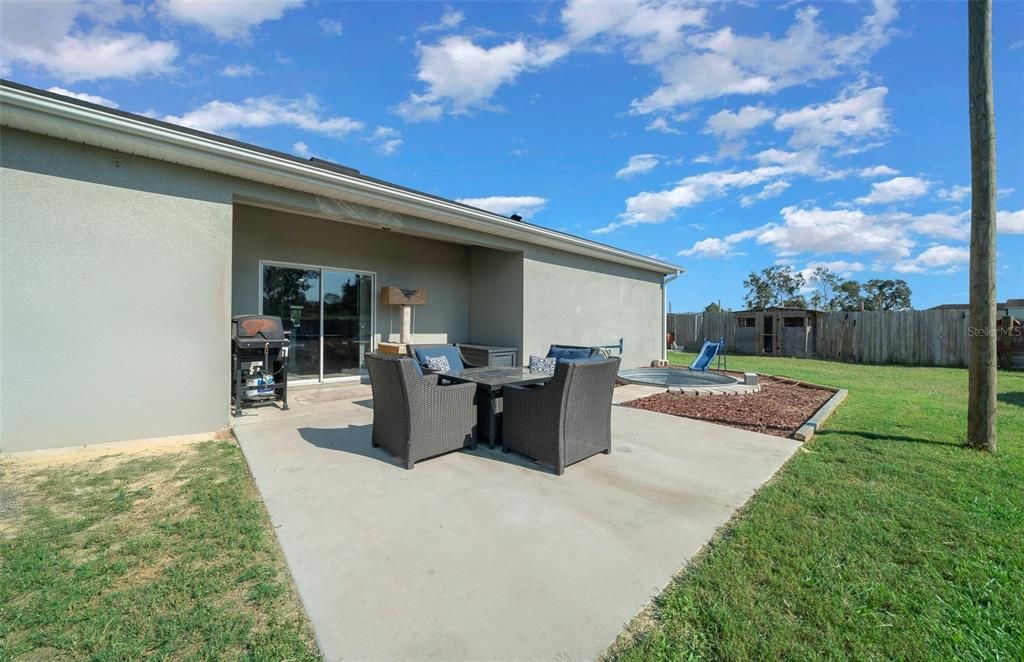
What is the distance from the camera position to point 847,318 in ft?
51.8

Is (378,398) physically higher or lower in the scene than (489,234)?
lower

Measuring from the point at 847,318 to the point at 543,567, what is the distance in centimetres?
1877

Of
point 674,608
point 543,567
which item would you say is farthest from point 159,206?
point 674,608

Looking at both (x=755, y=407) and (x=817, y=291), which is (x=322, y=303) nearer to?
(x=755, y=407)

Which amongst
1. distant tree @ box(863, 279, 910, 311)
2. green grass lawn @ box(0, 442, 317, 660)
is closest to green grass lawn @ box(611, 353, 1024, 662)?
green grass lawn @ box(0, 442, 317, 660)

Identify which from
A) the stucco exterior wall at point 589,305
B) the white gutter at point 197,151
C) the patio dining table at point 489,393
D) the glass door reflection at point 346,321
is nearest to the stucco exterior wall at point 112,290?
the white gutter at point 197,151

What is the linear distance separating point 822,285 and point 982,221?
145 feet

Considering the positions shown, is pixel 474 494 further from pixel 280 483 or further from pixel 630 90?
pixel 630 90

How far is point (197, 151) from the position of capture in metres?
4.34

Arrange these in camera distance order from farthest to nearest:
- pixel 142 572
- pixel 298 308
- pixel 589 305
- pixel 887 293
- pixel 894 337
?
pixel 887 293 → pixel 894 337 → pixel 589 305 → pixel 298 308 → pixel 142 572

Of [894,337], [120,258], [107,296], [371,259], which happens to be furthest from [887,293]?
[107,296]

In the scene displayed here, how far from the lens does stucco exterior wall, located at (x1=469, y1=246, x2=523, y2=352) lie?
27.5ft

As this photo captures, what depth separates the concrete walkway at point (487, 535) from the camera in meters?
1.72

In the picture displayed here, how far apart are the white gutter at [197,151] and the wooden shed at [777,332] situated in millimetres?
15944
